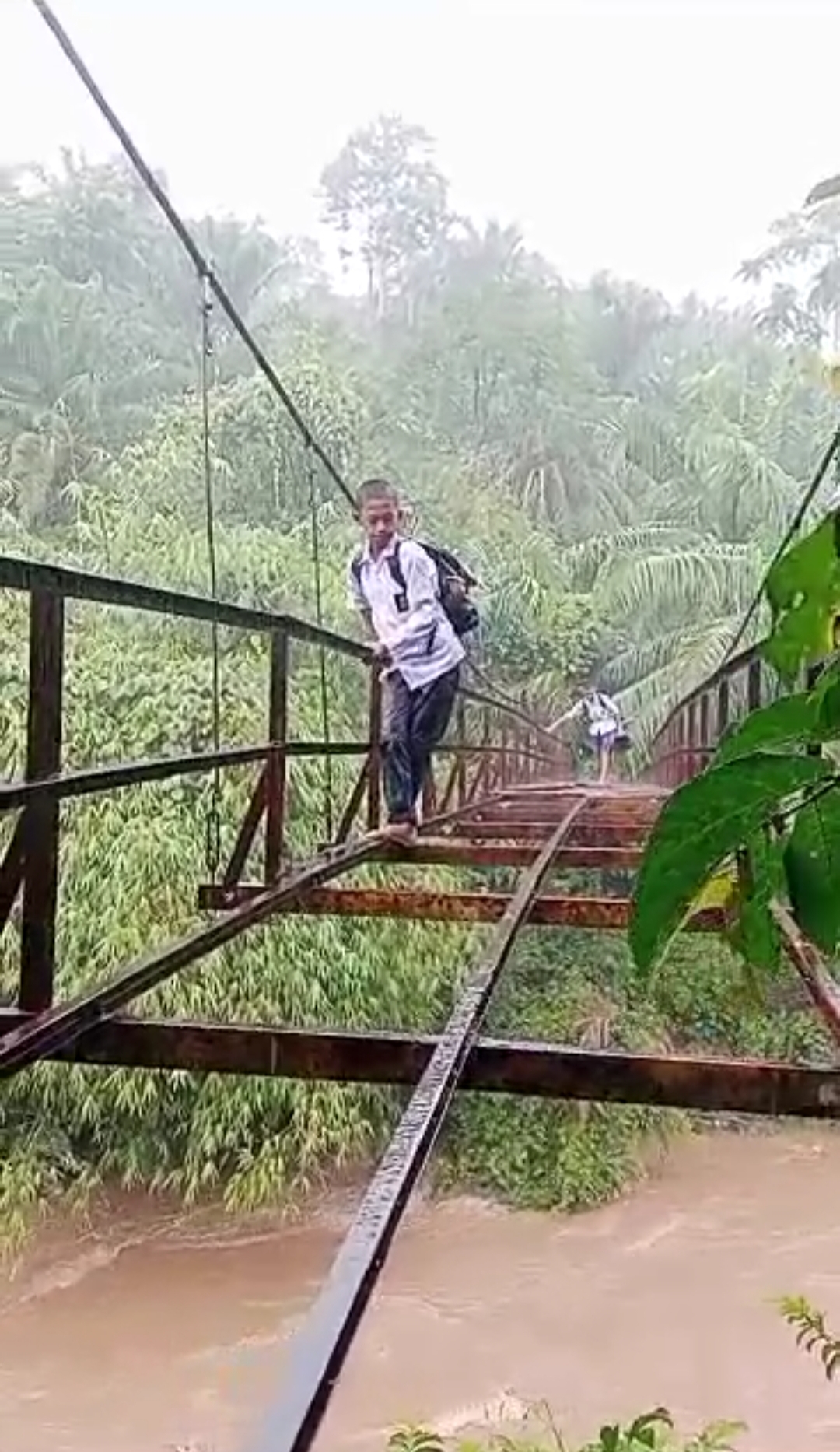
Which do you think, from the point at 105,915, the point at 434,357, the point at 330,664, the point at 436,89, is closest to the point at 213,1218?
the point at 105,915

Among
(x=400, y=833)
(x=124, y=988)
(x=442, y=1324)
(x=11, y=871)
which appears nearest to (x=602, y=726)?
(x=442, y=1324)

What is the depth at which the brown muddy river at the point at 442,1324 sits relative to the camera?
15.9 ft

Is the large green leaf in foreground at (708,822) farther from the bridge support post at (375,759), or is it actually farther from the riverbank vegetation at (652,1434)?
the bridge support post at (375,759)

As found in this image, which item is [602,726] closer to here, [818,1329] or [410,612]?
[410,612]

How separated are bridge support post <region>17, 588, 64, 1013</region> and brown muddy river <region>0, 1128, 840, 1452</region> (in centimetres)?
348

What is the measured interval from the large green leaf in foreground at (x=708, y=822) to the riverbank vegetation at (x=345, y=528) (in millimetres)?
216

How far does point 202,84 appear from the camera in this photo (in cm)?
1620

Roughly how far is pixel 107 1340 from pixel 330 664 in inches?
114

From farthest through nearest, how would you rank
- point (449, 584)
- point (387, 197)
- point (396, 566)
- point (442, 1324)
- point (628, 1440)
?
point (387, 197), point (442, 1324), point (449, 584), point (396, 566), point (628, 1440)

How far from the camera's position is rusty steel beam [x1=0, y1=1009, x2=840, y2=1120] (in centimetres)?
143

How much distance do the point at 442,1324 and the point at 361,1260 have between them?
192 inches

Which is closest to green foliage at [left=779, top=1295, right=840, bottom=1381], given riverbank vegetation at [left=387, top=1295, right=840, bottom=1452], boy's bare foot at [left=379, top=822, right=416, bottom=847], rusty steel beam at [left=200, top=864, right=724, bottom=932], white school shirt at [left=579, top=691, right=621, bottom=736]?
riverbank vegetation at [left=387, top=1295, right=840, bottom=1452]

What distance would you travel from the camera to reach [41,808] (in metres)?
1.38

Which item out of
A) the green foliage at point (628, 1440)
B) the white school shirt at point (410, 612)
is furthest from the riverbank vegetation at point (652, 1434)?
the white school shirt at point (410, 612)
